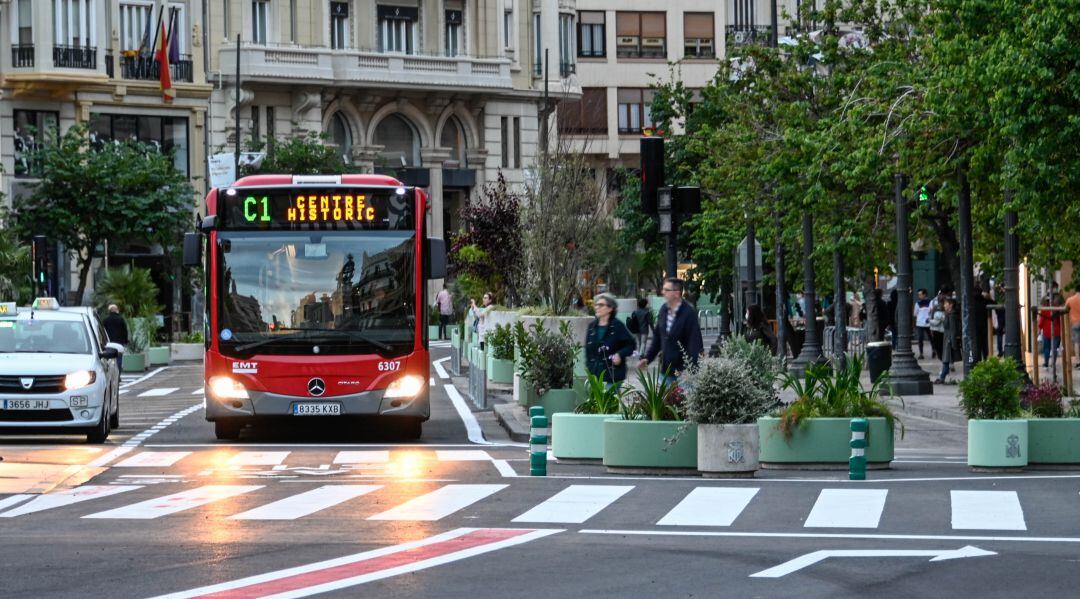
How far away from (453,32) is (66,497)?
5821 centimetres

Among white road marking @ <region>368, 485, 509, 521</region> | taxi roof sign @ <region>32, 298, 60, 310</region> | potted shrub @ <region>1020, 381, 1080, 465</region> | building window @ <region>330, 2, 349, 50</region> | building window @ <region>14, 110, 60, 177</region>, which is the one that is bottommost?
white road marking @ <region>368, 485, 509, 521</region>

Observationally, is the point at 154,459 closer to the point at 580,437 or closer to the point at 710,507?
the point at 580,437

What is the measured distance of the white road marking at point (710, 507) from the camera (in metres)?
14.9

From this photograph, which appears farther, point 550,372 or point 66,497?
point 550,372

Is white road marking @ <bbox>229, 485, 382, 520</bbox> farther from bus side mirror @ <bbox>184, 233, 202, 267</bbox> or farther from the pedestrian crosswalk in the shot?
bus side mirror @ <bbox>184, 233, 202, 267</bbox>

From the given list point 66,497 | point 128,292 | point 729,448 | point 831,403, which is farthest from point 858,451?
point 128,292

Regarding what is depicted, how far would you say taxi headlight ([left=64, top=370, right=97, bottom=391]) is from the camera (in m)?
24.3

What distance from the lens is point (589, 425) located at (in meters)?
20.3

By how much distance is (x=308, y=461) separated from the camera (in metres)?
21.4

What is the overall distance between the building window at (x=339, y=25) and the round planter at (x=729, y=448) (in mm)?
54206

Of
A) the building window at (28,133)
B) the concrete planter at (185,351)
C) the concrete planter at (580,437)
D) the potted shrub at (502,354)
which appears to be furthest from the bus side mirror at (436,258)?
the building window at (28,133)

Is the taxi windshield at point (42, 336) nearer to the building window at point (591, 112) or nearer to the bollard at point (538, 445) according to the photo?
the bollard at point (538, 445)

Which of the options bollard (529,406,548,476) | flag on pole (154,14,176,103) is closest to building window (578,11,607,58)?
flag on pole (154,14,176,103)

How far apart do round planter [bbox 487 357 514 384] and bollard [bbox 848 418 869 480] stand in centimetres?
1730
